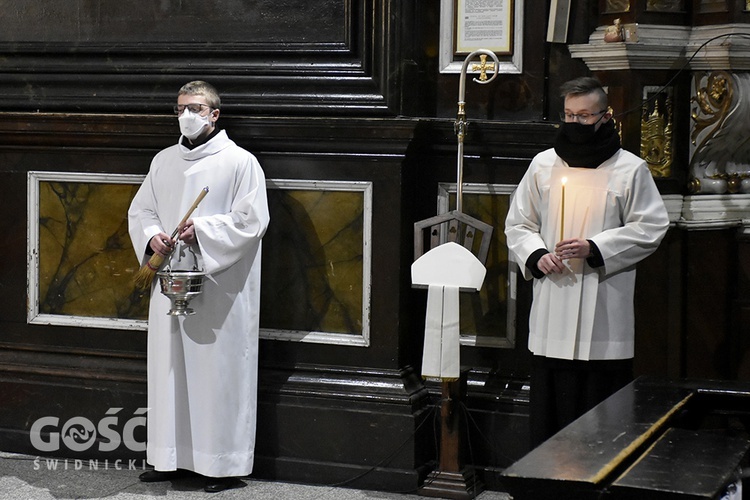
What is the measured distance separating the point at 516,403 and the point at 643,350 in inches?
27.8

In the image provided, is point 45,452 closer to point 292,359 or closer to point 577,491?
point 292,359

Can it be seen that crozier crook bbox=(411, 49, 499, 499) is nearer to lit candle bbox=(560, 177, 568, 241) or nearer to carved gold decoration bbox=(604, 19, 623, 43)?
lit candle bbox=(560, 177, 568, 241)

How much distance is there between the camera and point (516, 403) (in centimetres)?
603

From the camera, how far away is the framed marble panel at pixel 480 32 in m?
6.05

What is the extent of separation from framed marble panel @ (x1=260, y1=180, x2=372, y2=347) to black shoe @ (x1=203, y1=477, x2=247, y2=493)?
30.6 inches

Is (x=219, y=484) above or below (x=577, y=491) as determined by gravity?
below

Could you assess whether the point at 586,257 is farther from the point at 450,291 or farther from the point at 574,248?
the point at 450,291

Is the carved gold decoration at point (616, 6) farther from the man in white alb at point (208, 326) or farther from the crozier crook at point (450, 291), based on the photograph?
the man in white alb at point (208, 326)

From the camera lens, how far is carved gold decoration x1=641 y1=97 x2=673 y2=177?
236 inches

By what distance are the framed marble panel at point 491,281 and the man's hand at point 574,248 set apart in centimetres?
81

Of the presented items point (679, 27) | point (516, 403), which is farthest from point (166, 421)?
point (679, 27)

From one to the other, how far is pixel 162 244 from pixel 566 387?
6.64 feet

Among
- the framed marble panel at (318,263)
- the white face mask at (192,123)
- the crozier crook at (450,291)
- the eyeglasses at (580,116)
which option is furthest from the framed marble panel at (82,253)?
the eyeglasses at (580,116)

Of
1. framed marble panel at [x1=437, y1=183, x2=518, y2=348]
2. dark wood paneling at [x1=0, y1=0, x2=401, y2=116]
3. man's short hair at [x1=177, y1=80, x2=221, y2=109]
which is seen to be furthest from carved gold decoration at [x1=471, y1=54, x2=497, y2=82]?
man's short hair at [x1=177, y1=80, x2=221, y2=109]
